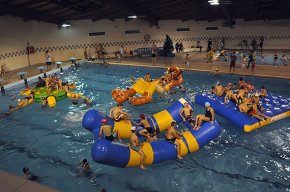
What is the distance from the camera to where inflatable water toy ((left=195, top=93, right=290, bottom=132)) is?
896 cm

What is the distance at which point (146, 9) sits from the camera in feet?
65.1

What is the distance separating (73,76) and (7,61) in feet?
15.8

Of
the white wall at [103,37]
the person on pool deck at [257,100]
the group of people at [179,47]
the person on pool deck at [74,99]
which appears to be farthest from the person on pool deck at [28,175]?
the group of people at [179,47]

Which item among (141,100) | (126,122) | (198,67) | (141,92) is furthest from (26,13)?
(126,122)

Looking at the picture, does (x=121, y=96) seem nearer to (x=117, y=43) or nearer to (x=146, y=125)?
(x=146, y=125)

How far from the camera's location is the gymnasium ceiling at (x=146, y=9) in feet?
52.1

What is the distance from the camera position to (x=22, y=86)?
14945 mm

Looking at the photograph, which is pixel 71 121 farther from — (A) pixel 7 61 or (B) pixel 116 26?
(B) pixel 116 26

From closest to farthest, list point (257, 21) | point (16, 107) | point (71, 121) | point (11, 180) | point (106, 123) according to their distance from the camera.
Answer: point (11, 180), point (106, 123), point (71, 121), point (16, 107), point (257, 21)

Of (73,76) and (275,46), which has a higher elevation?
(275,46)

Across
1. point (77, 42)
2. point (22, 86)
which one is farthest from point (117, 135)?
point (77, 42)

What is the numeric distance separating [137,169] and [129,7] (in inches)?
504

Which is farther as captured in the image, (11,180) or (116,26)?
(116,26)

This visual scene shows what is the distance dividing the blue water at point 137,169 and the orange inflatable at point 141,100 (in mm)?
250
